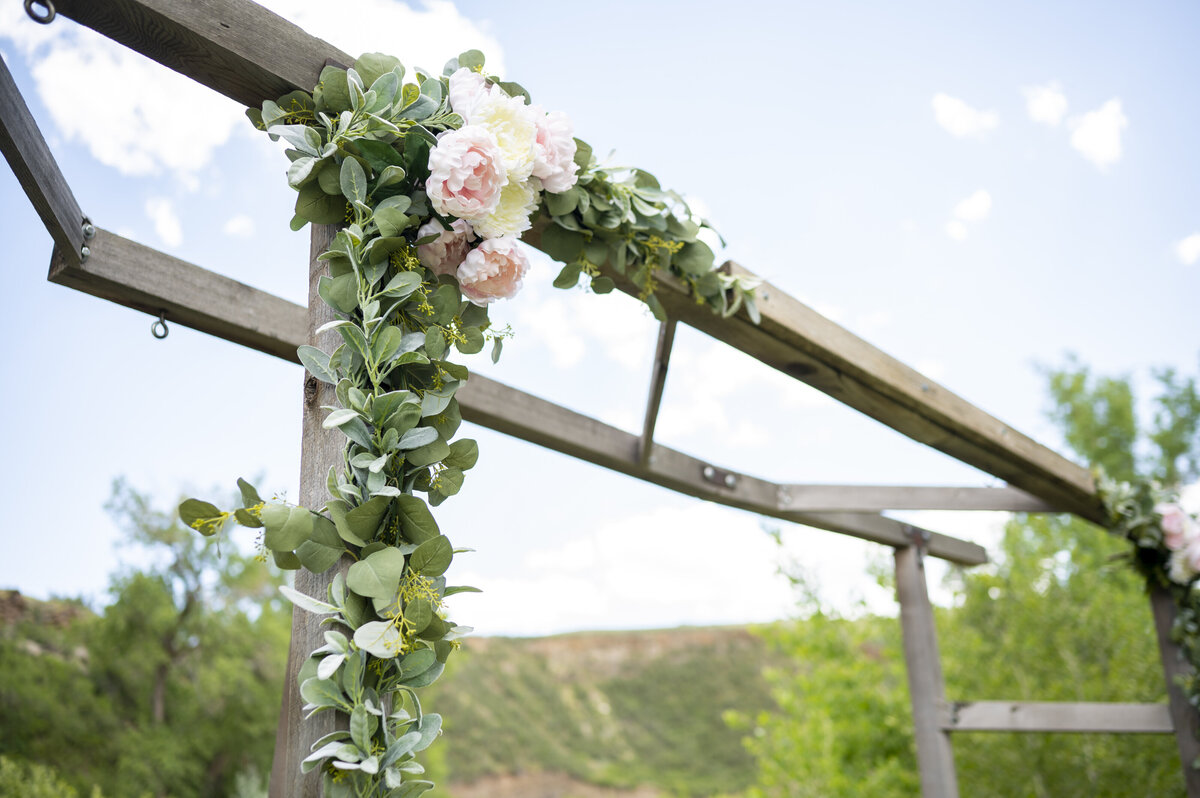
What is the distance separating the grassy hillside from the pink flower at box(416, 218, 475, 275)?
928cm

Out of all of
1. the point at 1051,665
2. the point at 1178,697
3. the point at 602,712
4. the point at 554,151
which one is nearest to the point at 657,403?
the point at 554,151

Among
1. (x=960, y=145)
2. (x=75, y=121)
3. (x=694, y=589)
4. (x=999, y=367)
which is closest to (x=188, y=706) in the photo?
(x=75, y=121)

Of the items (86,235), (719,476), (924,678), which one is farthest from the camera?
(924,678)

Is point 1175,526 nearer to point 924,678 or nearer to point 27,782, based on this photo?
point 924,678

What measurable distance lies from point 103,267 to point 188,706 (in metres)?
4.16

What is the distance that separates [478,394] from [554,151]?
2.77 feet

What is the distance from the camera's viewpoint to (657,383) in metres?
1.84

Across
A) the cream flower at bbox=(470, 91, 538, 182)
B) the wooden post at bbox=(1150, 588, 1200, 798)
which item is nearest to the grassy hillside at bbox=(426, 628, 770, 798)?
the wooden post at bbox=(1150, 588, 1200, 798)

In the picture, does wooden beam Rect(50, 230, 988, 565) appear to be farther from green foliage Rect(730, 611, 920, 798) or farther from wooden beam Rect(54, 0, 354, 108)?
green foliage Rect(730, 611, 920, 798)

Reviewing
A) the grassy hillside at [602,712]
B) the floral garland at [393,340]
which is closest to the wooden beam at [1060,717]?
the floral garland at [393,340]

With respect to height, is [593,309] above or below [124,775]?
above

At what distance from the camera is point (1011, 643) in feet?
12.8

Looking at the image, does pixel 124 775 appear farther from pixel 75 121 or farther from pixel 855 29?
pixel 855 29

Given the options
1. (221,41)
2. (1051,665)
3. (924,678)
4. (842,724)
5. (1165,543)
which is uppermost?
(221,41)
